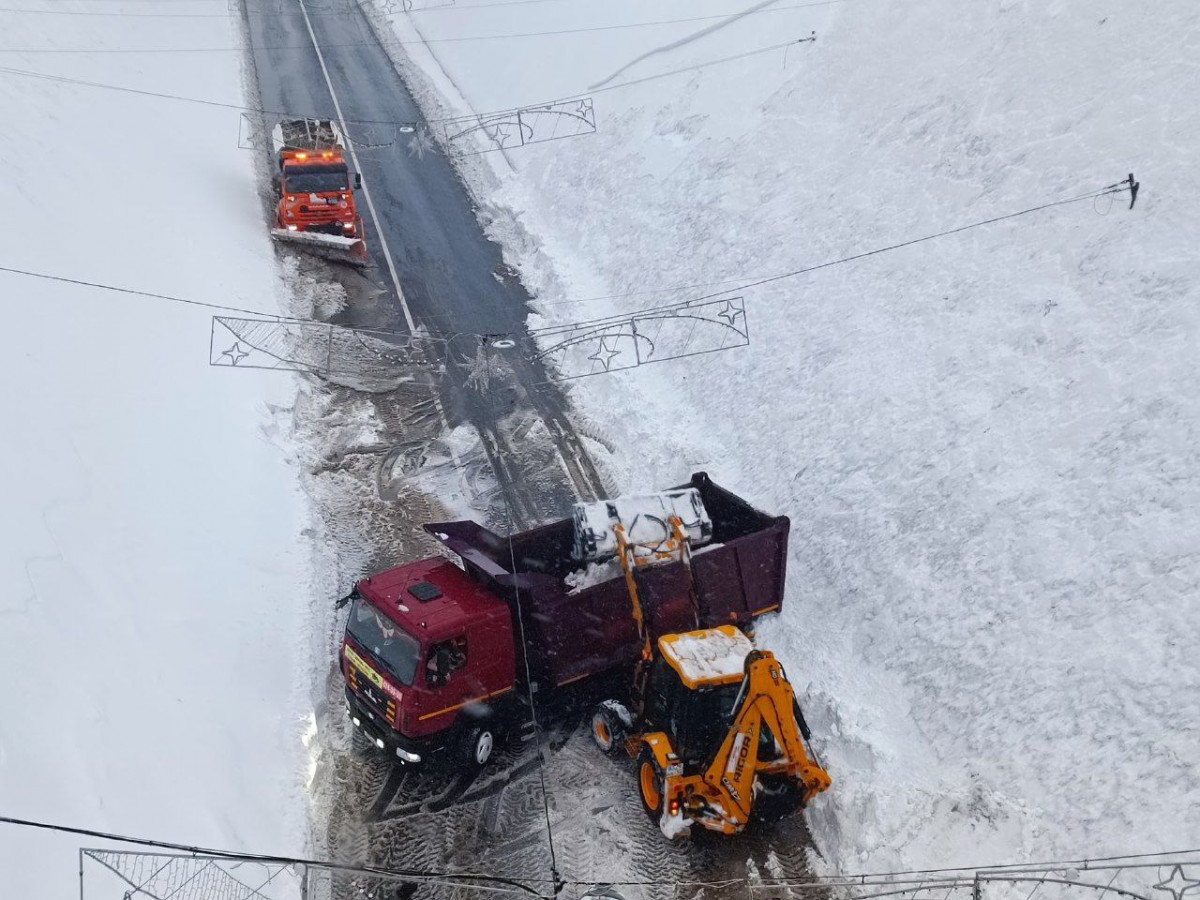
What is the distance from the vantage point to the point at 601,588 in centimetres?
1180

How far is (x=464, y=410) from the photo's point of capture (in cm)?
1858

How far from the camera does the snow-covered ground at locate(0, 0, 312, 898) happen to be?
10.2m

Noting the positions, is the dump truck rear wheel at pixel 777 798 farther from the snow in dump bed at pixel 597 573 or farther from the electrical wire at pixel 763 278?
the electrical wire at pixel 763 278

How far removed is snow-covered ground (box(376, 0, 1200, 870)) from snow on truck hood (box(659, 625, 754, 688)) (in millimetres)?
1887

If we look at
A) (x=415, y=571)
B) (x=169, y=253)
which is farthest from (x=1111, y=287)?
(x=169, y=253)

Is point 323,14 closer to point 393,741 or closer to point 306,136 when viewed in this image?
point 306,136

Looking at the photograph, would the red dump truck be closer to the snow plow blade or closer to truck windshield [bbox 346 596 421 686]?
truck windshield [bbox 346 596 421 686]

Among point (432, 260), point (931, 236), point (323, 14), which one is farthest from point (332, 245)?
point (323, 14)

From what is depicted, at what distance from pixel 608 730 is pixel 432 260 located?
1569cm

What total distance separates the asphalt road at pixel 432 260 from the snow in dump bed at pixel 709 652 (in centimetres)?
545

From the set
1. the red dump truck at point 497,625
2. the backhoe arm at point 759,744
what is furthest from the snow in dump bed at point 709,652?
the red dump truck at point 497,625

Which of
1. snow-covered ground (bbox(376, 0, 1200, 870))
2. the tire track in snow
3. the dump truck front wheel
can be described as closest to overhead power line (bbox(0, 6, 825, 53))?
the tire track in snow

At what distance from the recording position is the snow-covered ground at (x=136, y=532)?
1025 cm

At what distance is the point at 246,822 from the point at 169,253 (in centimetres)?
1547
